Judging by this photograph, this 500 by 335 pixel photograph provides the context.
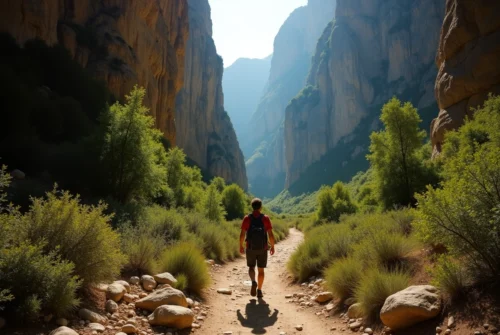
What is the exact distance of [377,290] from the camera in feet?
17.2

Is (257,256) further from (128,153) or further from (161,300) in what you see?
(128,153)

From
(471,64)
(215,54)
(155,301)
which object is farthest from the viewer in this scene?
(215,54)

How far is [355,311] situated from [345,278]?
942mm

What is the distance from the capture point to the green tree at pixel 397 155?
22469 millimetres

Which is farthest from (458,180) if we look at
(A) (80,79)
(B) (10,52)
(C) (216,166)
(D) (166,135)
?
(C) (216,166)

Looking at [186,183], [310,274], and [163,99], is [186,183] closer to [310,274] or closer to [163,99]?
[163,99]

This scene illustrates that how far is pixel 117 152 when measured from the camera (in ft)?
46.8

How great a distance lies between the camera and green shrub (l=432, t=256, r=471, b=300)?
4.26 m

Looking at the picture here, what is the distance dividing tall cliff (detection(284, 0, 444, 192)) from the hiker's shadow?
79694 millimetres

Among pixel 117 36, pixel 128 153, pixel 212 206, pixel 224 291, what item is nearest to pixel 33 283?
pixel 224 291

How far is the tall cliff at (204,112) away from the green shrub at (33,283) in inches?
Result: 2642

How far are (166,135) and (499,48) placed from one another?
3643 cm

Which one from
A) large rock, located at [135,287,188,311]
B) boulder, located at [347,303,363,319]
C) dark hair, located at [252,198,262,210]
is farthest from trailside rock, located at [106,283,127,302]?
boulder, located at [347,303,363,319]

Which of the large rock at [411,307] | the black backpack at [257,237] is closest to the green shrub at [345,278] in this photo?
the large rock at [411,307]
